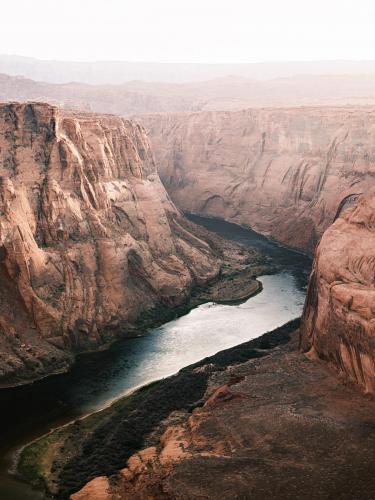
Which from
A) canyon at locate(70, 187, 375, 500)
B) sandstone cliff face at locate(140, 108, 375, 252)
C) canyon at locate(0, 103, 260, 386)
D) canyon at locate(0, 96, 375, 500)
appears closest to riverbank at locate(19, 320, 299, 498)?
canyon at locate(0, 96, 375, 500)

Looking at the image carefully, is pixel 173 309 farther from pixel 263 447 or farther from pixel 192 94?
pixel 192 94

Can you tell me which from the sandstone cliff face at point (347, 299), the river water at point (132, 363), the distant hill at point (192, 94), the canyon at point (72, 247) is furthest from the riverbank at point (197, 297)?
the distant hill at point (192, 94)

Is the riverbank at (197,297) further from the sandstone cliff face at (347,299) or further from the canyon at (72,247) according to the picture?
the sandstone cliff face at (347,299)

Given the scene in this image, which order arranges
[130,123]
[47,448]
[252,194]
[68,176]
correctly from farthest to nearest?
[252,194] < [130,123] < [68,176] < [47,448]

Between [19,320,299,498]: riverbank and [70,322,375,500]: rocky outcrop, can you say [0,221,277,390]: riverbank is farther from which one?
[70,322,375,500]: rocky outcrop

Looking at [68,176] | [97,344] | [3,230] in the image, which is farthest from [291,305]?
[3,230]

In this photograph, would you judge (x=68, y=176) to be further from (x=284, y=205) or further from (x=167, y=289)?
(x=284, y=205)
